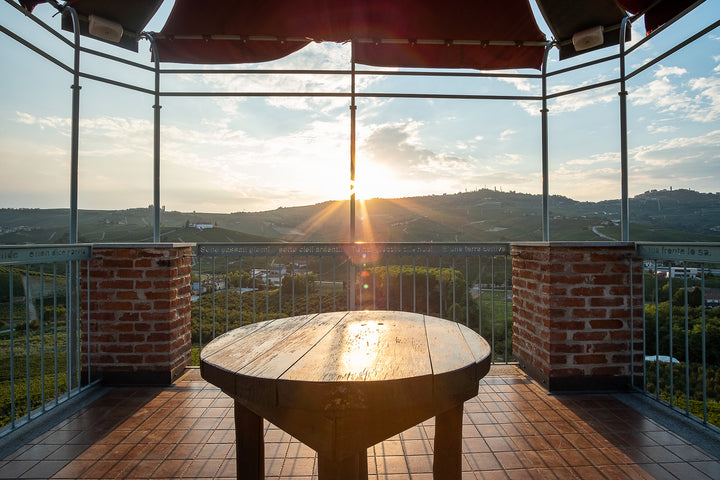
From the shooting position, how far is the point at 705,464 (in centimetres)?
192

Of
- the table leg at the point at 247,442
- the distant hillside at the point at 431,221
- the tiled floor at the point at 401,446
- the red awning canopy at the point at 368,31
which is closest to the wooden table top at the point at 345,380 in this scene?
the table leg at the point at 247,442

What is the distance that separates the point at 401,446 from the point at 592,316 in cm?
180

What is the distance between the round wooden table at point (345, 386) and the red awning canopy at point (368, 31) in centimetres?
261

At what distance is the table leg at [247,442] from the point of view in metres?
1.27

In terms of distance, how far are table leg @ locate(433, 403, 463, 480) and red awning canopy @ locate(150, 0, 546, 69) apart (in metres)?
2.89

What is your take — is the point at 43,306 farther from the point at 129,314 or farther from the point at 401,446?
the point at 401,446

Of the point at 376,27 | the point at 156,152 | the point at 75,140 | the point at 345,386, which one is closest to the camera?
the point at 345,386

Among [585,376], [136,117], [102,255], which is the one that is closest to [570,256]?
[585,376]

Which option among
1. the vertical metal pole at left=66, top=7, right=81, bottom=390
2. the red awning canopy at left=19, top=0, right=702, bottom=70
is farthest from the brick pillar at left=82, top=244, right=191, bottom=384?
the red awning canopy at left=19, top=0, right=702, bottom=70

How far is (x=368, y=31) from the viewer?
3.10m

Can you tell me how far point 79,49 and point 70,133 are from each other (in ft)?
2.14

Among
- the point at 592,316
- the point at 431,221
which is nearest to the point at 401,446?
the point at 592,316

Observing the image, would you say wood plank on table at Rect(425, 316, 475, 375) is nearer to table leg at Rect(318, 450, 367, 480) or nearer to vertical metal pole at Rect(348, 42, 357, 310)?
Result: table leg at Rect(318, 450, 367, 480)

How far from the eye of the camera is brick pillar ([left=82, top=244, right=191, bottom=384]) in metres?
Result: 2.96
